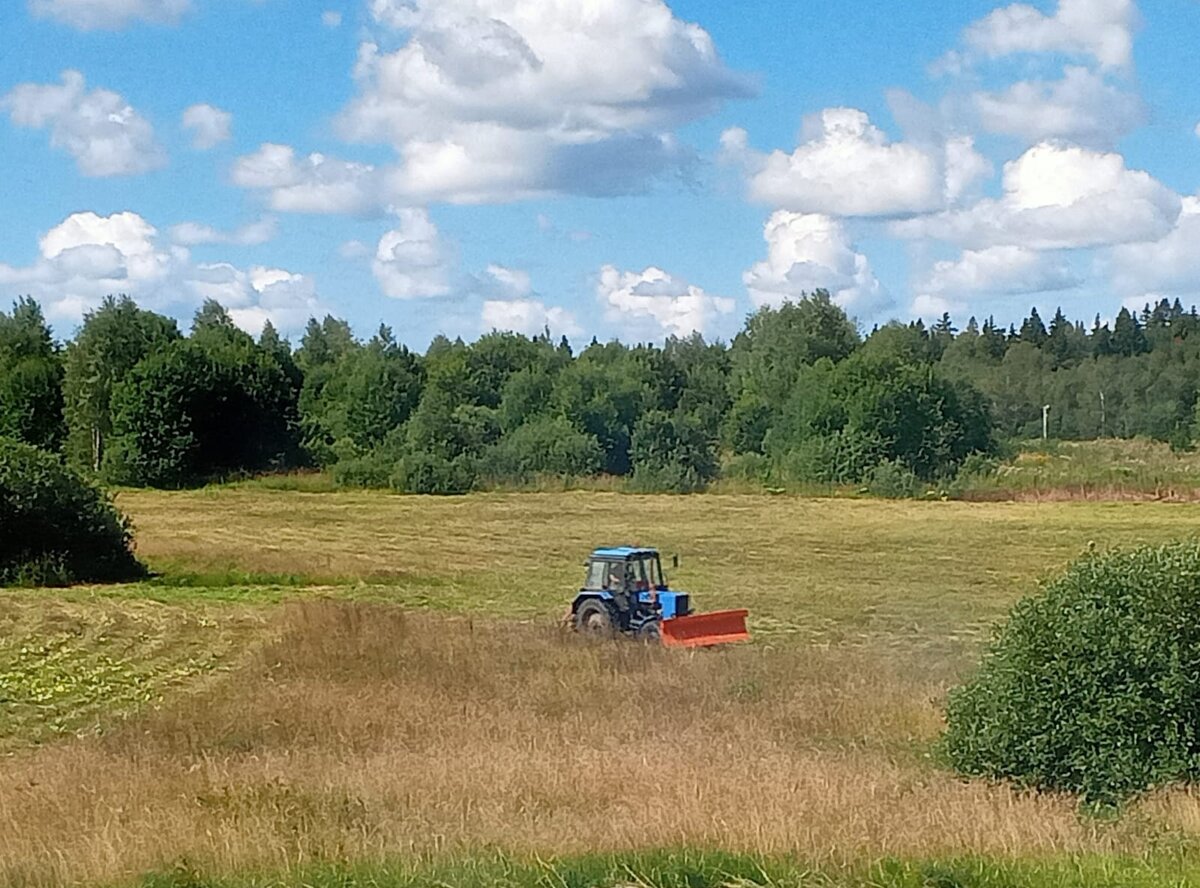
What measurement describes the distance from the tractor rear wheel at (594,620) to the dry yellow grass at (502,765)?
64 cm

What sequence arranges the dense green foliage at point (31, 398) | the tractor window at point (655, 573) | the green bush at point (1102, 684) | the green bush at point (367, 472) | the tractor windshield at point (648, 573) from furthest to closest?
1. the dense green foliage at point (31, 398)
2. the green bush at point (367, 472)
3. the tractor window at point (655, 573)
4. the tractor windshield at point (648, 573)
5. the green bush at point (1102, 684)

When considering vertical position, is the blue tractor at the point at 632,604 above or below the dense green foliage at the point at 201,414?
below

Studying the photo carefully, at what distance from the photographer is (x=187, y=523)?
52.2 meters

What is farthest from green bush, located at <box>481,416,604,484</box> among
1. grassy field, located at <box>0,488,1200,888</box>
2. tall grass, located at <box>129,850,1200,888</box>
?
tall grass, located at <box>129,850,1200,888</box>

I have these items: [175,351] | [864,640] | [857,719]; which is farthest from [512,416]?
[857,719]

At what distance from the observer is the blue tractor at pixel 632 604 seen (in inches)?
864

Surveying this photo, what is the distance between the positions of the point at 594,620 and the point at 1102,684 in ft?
38.7

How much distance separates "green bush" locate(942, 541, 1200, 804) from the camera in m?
11.5

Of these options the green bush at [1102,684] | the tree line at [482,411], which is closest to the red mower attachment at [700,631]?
the green bush at [1102,684]

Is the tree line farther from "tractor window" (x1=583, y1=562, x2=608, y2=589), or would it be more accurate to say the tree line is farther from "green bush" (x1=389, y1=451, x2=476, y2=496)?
"tractor window" (x1=583, y1=562, x2=608, y2=589)

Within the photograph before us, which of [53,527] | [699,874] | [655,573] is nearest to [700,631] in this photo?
[655,573]

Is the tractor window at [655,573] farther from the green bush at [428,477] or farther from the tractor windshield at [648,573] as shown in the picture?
the green bush at [428,477]

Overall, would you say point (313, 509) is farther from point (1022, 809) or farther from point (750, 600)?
point (1022, 809)

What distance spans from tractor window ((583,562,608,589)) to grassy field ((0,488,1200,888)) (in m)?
0.99
